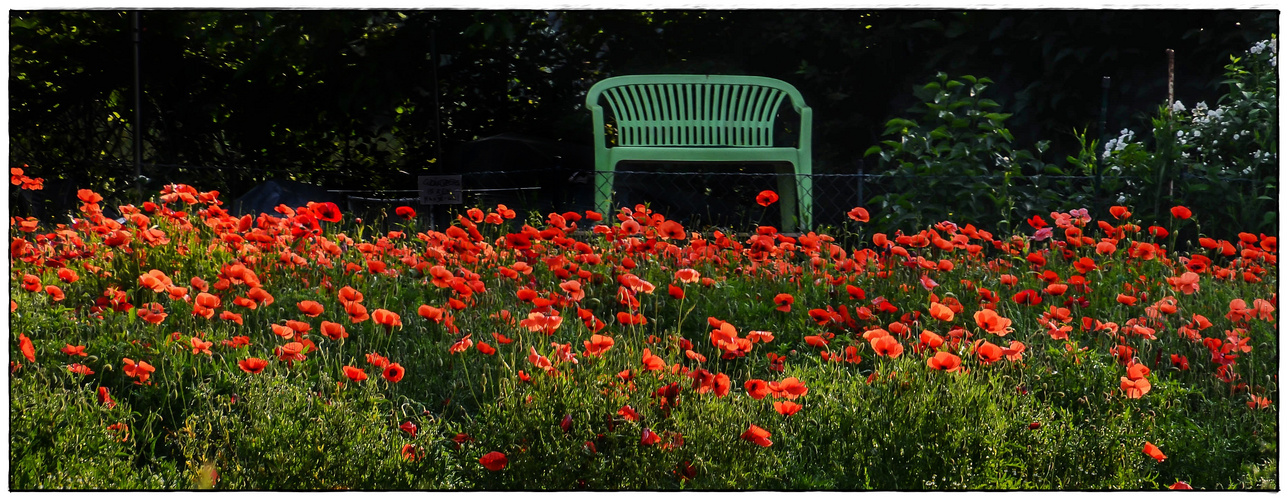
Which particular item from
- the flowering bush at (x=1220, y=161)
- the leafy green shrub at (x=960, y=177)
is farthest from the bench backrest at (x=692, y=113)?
the flowering bush at (x=1220, y=161)

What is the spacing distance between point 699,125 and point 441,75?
1616mm

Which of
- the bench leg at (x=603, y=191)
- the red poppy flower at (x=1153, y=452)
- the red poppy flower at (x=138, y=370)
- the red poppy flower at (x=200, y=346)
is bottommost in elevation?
the red poppy flower at (x=1153, y=452)

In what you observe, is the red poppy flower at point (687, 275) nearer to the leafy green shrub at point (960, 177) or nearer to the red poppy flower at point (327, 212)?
the red poppy flower at point (327, 212)

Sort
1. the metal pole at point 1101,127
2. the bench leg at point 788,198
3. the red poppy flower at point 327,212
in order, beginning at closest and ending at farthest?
the red poppy flower at point 327,212 < the metal pole at point 1101,127 < the bench leg at point 788,198

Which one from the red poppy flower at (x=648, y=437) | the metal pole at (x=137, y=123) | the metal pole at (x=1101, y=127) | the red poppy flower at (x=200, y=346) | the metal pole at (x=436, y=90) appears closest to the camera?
the red poppy flower at (x=648, y=437)

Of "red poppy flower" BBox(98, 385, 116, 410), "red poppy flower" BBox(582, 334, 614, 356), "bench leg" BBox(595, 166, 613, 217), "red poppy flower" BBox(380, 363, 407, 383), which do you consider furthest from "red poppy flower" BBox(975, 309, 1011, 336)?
"bench leg" BBox(595, 166, 613, 217)

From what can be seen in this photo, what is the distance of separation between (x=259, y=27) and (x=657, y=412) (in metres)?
4.19

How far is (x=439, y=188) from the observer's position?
387 centimetres

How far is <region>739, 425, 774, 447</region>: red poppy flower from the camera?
1.56m

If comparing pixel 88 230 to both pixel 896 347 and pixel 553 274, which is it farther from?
pixel 896 347

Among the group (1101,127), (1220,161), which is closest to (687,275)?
(1220,161)

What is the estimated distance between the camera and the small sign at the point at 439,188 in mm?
3787

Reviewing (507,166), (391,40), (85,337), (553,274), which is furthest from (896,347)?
(391,40)

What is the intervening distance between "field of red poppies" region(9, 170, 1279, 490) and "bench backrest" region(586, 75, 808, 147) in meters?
1.58
